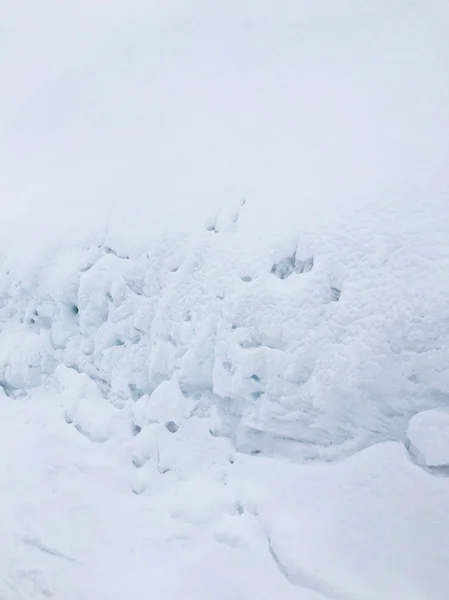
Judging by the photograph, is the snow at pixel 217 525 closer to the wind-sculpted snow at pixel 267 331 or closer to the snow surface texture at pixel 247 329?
the snow surface texture at pixel 247 329

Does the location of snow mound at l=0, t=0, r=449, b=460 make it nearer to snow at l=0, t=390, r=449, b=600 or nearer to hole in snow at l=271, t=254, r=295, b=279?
hole in snow at l=271, t=254, r=295, b=279

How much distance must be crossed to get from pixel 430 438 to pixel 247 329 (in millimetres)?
1903

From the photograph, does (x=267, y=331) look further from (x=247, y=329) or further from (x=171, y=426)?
(x=171, y=426)

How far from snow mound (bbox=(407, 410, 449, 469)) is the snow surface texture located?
0.02 m

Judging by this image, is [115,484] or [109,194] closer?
[115,484]

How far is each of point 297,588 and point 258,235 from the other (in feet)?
10.6

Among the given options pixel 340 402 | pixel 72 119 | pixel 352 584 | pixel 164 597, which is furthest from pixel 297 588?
pixel 72 119

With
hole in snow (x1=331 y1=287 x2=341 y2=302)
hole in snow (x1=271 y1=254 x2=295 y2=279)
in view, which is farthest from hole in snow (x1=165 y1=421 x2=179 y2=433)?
hole in snow (x1=331 y1=287 x2=341 y2=302)

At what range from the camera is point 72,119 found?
9.09 meters

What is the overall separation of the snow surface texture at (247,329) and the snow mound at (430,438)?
19 millimetres

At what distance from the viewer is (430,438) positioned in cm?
402

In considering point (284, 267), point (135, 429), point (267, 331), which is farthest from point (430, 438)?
point (135, 429)

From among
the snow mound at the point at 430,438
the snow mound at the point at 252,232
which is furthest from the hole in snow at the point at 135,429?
the snow mound at the point at 430,438

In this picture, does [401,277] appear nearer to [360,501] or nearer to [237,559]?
[360,501]
